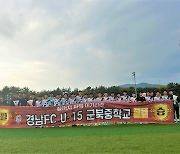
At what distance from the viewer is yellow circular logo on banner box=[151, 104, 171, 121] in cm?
1514

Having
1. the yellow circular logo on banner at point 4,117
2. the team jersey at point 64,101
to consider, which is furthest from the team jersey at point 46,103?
the yellow circular logo on banner at point 4,117

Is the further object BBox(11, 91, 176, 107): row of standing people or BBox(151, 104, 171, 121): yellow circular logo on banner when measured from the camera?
BBox(11, 91, 176, 107): row of standing people

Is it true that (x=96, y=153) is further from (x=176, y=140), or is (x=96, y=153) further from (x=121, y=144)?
(x=176, y=140)

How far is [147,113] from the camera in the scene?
15.3 meters

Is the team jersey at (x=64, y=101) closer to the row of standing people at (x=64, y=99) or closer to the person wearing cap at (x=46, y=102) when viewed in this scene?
the row of standing people at (x=64, y=99)

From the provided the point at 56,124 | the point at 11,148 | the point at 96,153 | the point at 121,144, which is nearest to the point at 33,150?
the point at 11,148

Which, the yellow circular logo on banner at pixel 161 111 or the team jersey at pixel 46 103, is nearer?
the yellow circular logo on banner at pixel 161 111

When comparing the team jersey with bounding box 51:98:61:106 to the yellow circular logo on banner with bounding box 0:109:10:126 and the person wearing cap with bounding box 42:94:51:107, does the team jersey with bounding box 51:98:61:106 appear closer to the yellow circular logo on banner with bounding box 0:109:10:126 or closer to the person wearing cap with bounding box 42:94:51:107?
the person wearing cap with bounding box 42:94:51:107

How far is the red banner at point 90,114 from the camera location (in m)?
15.2

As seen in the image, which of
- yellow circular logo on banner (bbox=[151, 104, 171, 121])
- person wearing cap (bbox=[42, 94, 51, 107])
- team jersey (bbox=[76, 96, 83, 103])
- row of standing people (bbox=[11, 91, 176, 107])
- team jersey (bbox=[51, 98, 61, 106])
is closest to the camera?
yellow circular logo on banner (bbox=[151, 104, 171, 121])

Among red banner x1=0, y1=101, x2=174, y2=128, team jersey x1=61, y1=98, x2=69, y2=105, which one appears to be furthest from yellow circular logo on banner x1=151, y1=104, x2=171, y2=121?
team jersey x1=61, y1=98, x2=69, y2=105

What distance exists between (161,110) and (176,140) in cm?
664

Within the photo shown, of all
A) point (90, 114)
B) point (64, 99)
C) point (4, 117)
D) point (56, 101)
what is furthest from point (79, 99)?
point (4, 117)

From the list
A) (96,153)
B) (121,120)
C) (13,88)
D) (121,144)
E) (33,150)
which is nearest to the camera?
(96,153)
